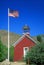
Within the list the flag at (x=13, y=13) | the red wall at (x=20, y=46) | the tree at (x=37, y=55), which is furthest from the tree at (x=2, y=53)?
the tree at (x=37, y=55)

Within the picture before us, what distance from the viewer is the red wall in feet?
161

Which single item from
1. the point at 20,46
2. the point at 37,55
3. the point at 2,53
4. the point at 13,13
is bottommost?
the point at 37,55

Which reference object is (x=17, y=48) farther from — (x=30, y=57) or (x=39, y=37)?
(x=30, y=57)

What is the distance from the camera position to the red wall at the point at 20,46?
161ft

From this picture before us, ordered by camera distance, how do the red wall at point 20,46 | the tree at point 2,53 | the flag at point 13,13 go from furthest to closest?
the red wall at point 20,46
the tree at point 2,53
the flag at point 13,13

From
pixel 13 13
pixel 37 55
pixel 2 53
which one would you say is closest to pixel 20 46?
pixel 2 53

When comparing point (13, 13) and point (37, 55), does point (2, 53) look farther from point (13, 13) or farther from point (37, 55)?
point (37, 55)

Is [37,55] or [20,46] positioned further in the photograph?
[20,46]

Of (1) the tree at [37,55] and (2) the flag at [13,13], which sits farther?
(2) the flag at [13,13]

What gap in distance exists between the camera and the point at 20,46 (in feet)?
161

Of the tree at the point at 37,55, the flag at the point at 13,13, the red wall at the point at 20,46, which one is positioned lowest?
the tree at the point at 37,55

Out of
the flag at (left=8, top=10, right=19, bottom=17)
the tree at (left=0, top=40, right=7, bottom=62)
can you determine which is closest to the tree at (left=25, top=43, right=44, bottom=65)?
the flag at (left=8, top=10, right=19, bottom=17)

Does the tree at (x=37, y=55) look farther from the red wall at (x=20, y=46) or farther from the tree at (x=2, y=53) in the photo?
the red wall at (x=20, y=46)

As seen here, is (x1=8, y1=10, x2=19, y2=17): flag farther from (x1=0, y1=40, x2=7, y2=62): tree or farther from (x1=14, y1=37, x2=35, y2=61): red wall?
(x1=14, y1=37, x2=35, y2=61): red wall
